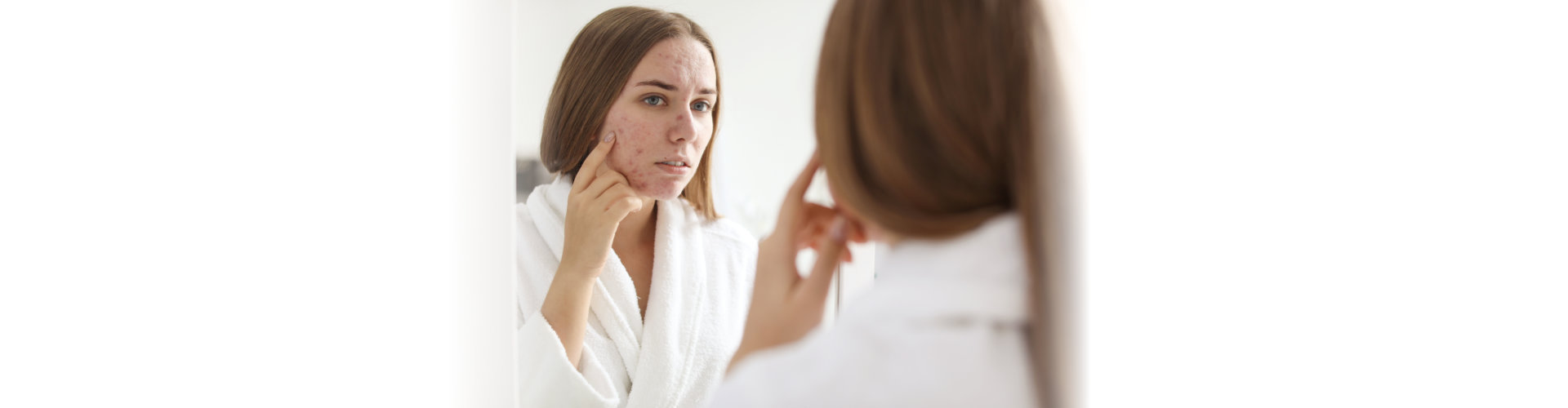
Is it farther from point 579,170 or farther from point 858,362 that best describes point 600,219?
point 858,362

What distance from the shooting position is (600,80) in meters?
0.89

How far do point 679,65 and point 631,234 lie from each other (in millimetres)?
144

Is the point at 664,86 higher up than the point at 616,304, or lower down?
higher up

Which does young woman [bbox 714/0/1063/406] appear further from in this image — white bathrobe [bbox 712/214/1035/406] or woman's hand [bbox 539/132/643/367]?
woman's hand [bbox 539/132/643/367]

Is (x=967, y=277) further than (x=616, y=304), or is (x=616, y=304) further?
(x=616, y=304)

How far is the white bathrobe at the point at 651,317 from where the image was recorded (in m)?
0.85

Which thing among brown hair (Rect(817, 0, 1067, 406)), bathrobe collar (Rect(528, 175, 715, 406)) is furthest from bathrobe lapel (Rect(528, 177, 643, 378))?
brown hair (Rect(817, 0, 1067, 406))

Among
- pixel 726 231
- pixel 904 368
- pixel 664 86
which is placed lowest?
pixel 904 368

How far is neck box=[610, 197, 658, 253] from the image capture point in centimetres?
88

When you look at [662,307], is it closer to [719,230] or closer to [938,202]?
[719,230]

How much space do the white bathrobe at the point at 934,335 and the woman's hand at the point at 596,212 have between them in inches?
7.8

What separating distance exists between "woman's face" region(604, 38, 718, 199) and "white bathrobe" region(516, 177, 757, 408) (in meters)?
0.03

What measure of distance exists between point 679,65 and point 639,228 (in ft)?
0.45

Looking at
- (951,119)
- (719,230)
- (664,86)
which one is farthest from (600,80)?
(951,119)
